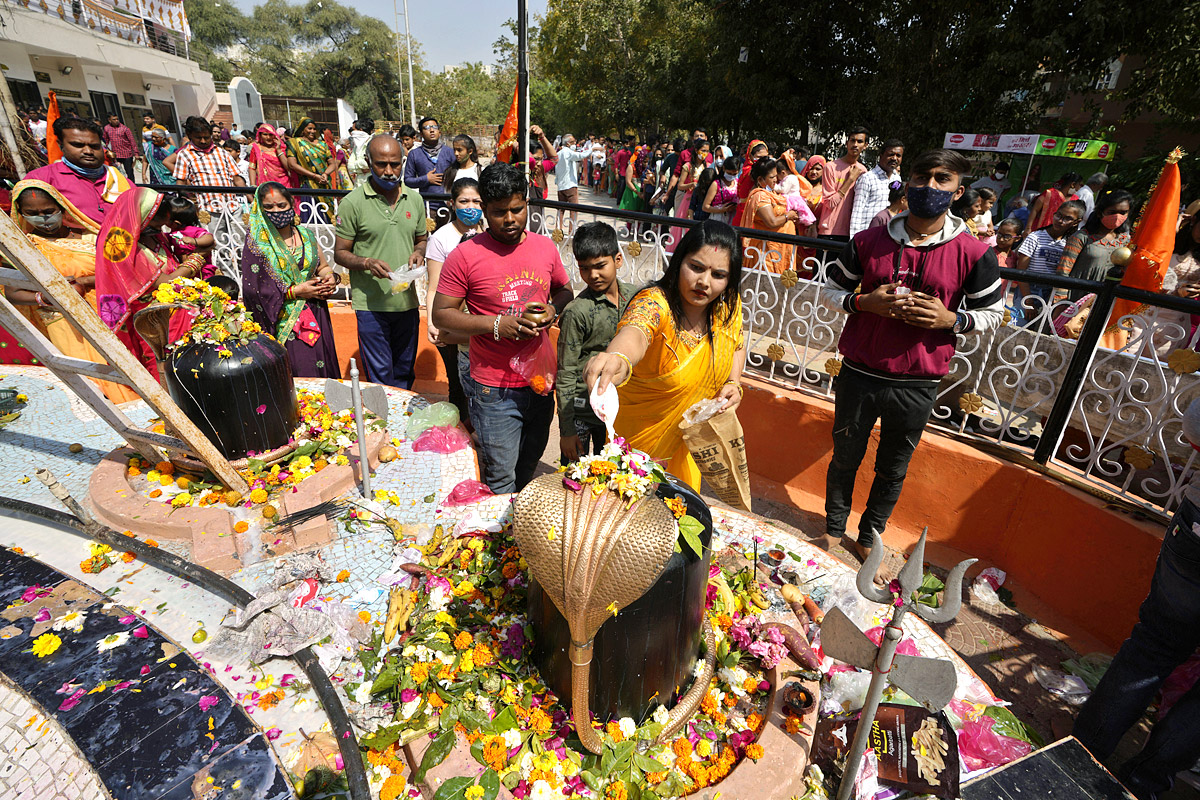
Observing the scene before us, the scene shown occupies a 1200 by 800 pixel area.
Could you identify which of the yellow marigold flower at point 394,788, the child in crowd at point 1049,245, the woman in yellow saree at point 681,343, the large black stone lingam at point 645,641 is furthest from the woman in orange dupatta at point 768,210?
the yellow marigold flower at point 394,788

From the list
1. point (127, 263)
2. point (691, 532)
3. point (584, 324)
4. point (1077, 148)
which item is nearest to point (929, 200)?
point (584, 324)

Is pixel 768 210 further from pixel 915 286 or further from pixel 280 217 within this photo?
pixel 280 217

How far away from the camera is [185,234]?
14.9 ft

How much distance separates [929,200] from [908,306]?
0.51 meters

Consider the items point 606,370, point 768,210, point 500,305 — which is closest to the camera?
point 606,370

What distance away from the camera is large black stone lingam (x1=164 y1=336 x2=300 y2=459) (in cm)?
290

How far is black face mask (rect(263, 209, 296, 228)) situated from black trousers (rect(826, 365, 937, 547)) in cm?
381

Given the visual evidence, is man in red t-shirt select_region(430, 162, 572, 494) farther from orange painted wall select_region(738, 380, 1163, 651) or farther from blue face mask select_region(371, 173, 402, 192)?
orange painted wall select_region(738, 380, 1163, 651)

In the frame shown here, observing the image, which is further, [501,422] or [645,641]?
[501,422]

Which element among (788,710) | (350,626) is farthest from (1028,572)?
(350,626)

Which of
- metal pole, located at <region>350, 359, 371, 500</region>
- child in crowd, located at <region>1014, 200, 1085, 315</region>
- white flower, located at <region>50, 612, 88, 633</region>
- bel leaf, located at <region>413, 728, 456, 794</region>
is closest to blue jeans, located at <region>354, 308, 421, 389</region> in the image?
metal pole, located at <region>350, 359, 371, 500</region>

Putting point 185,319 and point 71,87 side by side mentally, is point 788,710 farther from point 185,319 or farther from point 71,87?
point 71,87

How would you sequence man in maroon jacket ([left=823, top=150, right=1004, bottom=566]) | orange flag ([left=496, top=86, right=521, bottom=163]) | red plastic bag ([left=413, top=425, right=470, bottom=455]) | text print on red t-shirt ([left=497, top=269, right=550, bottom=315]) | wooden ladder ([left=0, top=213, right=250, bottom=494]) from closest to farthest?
wooden ladder ([left=0, top=213, right=250, bottom=494]), man in maroon jacket ([left=823, top=150, right=1004, bottom=566]), text print on red t-shirt ([left=497, top=269, right=550, bottom=315]), red plastic bag ([left=413, top=425, right=470, bottom=455]), orange flag ([left=496, top=86, right=521, bottom=163])

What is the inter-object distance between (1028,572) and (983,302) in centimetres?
180
